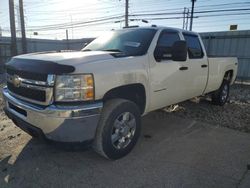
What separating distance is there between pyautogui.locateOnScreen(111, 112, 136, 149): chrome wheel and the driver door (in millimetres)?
553

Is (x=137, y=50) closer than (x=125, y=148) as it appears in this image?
No

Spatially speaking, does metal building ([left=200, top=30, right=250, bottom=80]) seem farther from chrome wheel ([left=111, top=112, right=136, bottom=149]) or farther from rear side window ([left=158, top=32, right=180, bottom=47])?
chrome wheel ([left=111, top=112, right=136, bottom=149])

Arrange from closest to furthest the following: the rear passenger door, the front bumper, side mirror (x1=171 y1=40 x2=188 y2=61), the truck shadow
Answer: the front bumper → the truck shadow → side mirror (x1=171 y1=40 x2=188 y2=61) → the rear passenger door

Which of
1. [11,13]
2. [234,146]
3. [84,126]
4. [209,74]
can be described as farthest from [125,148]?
[11,13]

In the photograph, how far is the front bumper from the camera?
97.3 inches

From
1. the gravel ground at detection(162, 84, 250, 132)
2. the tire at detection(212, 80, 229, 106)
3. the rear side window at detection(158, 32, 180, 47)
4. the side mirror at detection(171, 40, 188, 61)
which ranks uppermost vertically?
the rear side window at detection(158, 32, 180, 47)

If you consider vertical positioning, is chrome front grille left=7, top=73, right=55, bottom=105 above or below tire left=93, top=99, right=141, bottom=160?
above

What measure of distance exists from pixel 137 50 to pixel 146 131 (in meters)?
1.67

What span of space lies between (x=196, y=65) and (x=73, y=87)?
290 cm

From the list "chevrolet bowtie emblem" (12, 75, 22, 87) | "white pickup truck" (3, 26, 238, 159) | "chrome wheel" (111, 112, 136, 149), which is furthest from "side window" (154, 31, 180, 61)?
"chevrolet bowtie emblem" (12, 75, 22, 87)

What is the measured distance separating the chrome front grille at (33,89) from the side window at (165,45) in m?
1.78

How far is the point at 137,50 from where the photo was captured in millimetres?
3484

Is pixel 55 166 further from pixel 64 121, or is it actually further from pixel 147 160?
pixel 147 160

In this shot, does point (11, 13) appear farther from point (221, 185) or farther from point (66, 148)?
point (221, 185)
